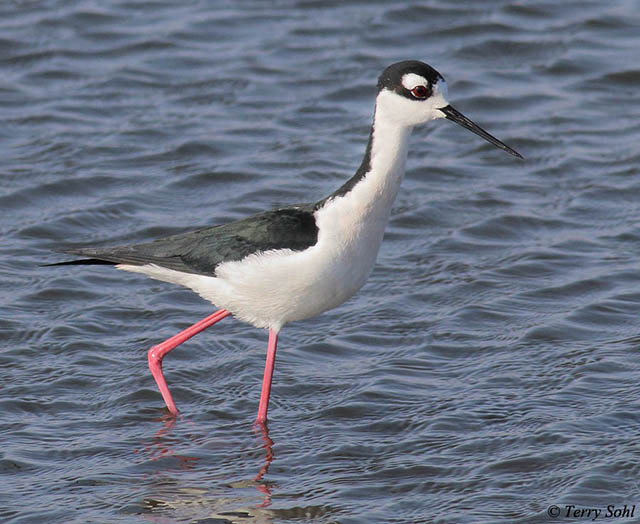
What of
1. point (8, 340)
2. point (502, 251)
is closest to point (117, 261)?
point (8, 340)

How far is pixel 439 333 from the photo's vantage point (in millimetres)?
8602

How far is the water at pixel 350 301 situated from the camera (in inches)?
270

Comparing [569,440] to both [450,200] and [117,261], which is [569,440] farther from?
[450,200]

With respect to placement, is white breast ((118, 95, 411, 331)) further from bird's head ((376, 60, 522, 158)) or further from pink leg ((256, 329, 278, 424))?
pink leg ((256, 329, 278, 424))

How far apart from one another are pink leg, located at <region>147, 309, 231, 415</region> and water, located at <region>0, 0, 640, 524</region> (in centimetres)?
10

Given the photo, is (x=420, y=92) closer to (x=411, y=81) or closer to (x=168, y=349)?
(x=411, y=81)

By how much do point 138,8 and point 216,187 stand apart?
13.5 feet

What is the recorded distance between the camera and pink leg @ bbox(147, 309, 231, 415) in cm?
777

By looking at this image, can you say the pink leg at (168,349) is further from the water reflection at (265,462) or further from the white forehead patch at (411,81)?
the white forehead patch at (411,81)
